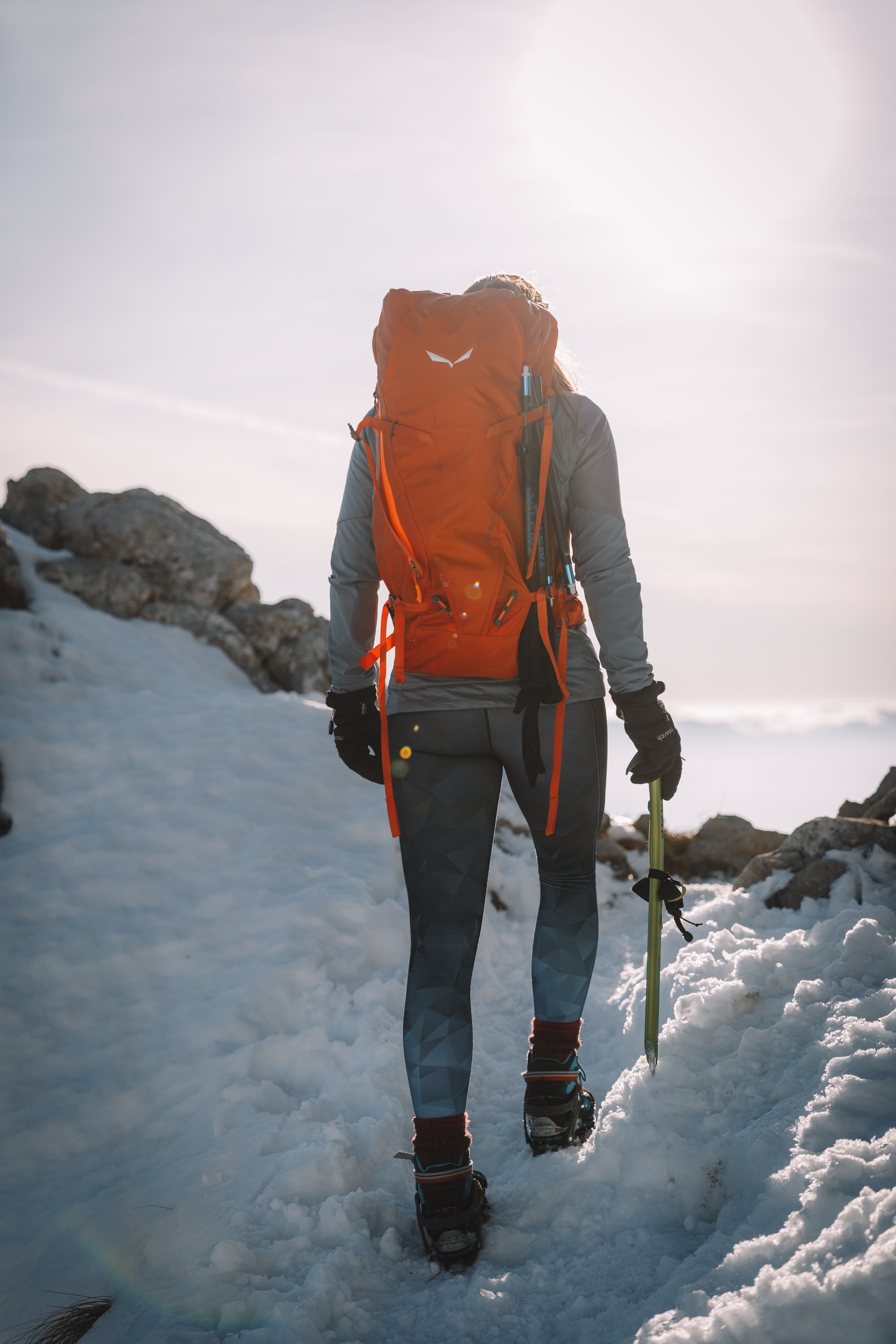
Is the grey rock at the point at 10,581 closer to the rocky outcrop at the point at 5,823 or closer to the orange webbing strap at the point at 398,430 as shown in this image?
the rocky outcrop at the point at 5,823

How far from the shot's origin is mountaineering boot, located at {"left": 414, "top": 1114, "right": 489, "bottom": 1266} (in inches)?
93.0

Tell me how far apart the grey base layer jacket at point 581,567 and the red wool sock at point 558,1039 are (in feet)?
4.20

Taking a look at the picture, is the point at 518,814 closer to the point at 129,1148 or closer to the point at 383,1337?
the point at 129,1148

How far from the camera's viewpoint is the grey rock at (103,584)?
9422mm

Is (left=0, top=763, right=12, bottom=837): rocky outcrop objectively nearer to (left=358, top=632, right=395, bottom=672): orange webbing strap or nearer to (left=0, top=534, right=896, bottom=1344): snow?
(left=0, top=534, right=896, bottom=1344): snow

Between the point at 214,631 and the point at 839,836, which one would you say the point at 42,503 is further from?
the point at 839,836

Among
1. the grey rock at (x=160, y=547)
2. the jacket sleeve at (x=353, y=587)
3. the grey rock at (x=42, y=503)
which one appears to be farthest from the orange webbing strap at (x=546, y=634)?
the grey rock at (x=42, y=503)

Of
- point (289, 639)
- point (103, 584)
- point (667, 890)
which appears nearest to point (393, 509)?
point (667, 890)

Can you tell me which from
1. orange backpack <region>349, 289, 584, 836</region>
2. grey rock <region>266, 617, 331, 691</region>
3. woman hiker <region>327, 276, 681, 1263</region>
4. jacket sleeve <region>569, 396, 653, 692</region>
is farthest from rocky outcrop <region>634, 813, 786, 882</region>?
grey rock <region>266, 617, 331, 691</region>

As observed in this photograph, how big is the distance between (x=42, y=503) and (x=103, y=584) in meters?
2.58

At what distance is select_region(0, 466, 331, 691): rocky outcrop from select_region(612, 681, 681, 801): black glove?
7.39 meters

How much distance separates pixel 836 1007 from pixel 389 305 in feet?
10.2

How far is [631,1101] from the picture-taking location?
2805 millimetres

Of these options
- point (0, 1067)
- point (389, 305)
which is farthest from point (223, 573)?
point (389, 305)
